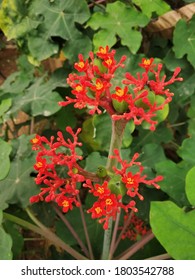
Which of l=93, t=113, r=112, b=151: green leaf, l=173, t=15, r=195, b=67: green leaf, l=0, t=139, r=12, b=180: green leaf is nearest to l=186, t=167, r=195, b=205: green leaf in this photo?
l=93, t=113, r=112, b=151: green leaf

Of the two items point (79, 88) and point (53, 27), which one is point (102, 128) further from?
point (79, 88)

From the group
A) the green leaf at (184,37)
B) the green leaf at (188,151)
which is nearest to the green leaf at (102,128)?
the green leaf at (188,151)

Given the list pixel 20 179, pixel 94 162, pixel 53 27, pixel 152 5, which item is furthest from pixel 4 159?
pixel 152 5

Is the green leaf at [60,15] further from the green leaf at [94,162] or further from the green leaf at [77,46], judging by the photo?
the green leaf at [94,162]

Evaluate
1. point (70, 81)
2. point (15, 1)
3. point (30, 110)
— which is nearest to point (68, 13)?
point (15, 1)
